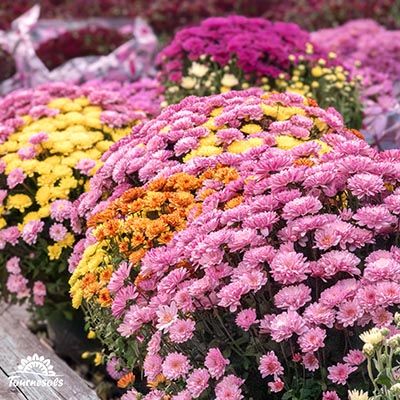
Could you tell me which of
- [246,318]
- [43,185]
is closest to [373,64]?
[43,185]

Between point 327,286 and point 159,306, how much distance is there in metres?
0.45

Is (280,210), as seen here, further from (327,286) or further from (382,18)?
(382,18)

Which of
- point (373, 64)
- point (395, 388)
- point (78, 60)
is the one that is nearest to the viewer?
point (395, 388)

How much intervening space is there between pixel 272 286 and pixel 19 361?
1.60m

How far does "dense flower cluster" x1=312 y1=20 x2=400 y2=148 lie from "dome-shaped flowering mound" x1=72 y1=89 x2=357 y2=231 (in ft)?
3.50

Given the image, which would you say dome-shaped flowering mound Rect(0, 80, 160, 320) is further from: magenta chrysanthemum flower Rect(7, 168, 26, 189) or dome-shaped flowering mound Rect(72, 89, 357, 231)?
dome-shaped flowering mound Rect(72, 89, 357, 231)

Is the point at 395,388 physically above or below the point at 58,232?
above

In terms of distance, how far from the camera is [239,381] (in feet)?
8.23

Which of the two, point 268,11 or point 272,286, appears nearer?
point 272,286

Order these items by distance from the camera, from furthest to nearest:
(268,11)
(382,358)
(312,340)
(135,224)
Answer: (268,11) < (135,224) < (312,340) < (382,358)

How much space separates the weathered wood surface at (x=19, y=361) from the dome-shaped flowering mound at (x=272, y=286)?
809mm

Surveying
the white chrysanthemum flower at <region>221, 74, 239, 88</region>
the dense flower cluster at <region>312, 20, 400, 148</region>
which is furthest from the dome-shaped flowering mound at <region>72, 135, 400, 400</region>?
the white chrysanthemum flower at <region>221, 74, 239, 88</region>

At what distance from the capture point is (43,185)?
3.79 metres

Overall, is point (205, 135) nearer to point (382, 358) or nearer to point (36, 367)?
point (36, 367)
